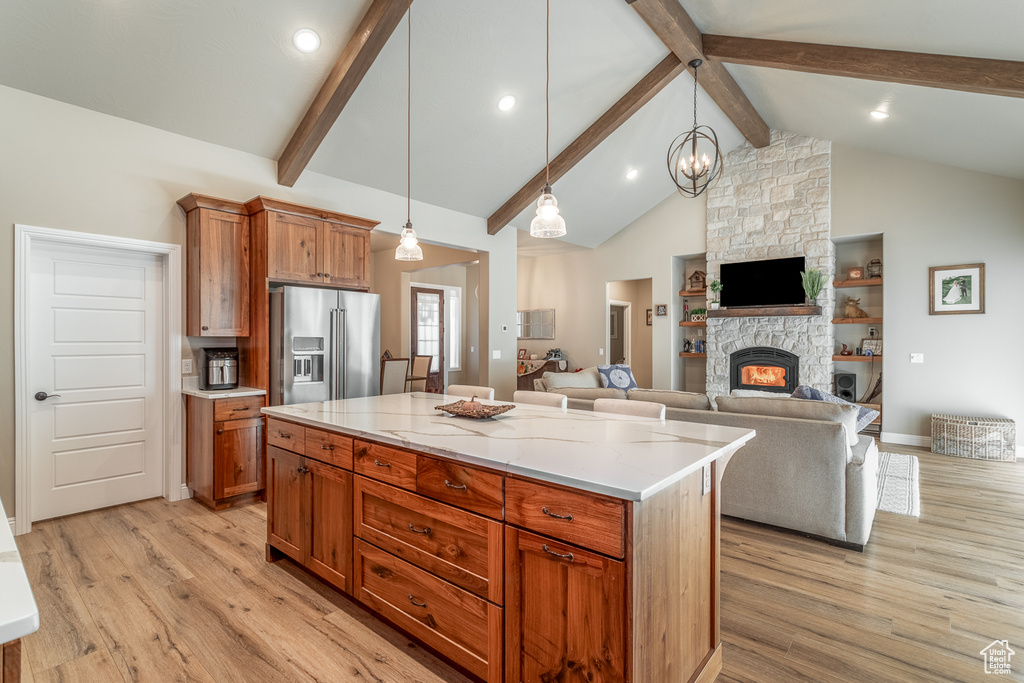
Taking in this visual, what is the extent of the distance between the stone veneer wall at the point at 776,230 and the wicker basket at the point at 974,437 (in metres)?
1.24

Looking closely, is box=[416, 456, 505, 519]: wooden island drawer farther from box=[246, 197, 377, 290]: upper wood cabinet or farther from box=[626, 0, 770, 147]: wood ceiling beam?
box=[626, 0, 770, 147]: wood ceiling beam

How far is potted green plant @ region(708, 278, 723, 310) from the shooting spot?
6937mm

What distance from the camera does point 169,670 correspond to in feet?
6.29

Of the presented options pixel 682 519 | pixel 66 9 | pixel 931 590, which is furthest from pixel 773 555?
pixel 66 9

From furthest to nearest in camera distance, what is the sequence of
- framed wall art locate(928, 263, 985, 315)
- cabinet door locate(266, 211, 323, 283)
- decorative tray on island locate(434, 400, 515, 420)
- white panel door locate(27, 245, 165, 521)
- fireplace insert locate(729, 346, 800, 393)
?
fireplace insert locate(729, 346, 800, 393) < framed wall art locate(928, 263, 985, 315) < cabinet door locate(266, 211, 323, 283) < white panel door locate(27, 245, 165, 521) < decorative tray on island locate(434, 400, 515, 420)

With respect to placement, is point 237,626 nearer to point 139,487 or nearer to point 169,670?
point 169,670

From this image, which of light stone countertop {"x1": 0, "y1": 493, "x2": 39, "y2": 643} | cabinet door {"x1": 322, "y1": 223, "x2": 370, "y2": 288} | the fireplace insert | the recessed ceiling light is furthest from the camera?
the fireplace insert

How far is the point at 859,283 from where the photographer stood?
6102mm

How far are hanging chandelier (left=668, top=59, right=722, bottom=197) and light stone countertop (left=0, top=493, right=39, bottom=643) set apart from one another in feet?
13.5

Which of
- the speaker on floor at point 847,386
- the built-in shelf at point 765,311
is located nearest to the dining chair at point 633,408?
the built-in shelf at point 765,311

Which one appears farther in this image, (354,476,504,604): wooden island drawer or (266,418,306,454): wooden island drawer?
(266,418,306,454): wooden island drawer

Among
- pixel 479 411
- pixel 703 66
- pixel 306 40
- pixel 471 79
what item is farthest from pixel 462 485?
pixel 703 66

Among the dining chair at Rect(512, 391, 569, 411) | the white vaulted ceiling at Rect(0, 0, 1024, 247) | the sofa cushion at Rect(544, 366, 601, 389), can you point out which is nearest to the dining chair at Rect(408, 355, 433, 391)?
the white vaulted ceiling at Rect(0, 0, 1024, 247)

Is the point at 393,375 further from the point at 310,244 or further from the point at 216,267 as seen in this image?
the point at 216,267
